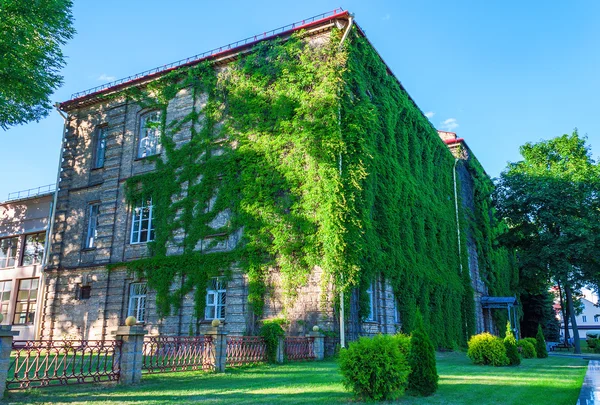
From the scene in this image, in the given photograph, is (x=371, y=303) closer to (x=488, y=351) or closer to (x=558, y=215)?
(x=488, y=351)

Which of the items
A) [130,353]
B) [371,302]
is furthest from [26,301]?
[130,353]

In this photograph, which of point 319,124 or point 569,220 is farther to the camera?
point 569,220

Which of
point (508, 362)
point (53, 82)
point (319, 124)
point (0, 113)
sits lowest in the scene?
point (508, 362)

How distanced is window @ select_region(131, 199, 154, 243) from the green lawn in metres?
10.7

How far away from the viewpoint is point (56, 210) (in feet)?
82.7

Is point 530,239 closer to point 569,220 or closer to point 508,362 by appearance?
point 569,220

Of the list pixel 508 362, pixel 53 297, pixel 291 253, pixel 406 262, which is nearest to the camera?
pixel 508 362

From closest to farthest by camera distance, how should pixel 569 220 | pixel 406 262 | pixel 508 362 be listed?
pixel 508 362, pixel 406 262, pixel 569 220

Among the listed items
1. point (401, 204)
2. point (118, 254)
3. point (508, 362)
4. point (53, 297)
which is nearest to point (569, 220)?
point (401, 204)

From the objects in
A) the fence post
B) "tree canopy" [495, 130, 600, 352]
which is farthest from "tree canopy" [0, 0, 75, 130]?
"tree canopy" [495, 130, 600, 352]

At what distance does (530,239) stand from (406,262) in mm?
16998

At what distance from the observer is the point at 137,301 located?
69.8 feet

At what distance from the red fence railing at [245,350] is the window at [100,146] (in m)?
14.9

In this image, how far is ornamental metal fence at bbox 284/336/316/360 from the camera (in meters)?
15.5
